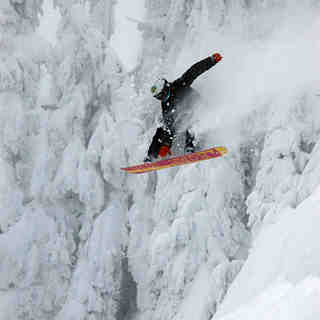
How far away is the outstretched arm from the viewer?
24.3 ft

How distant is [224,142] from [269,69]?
1891 millimetres

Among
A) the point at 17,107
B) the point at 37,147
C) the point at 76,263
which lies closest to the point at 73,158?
the point at 37,147

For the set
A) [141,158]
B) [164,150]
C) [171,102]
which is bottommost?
[164,150]

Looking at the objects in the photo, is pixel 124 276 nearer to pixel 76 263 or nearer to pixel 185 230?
pixel 76 263

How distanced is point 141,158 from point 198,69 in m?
5.07

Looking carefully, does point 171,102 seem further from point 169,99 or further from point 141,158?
point 141,158

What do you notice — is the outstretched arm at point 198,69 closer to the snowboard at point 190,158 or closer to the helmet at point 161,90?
the helmet at point 161,90

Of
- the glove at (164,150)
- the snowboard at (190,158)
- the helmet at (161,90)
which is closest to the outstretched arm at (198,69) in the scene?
the helmet at (161,90)

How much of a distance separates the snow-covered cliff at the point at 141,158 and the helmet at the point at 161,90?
1.84m

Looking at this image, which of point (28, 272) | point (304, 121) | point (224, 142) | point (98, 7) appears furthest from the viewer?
point (98, 7)

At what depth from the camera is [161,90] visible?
766cm

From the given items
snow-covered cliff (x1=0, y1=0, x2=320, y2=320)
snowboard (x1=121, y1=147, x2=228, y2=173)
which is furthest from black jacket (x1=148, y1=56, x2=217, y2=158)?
snow-covered cliff (x1=0, y1=0, x2=320, y2=320)

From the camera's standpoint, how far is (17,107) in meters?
13.4

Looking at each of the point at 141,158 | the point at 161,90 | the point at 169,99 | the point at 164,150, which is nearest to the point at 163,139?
the point at 164,150
